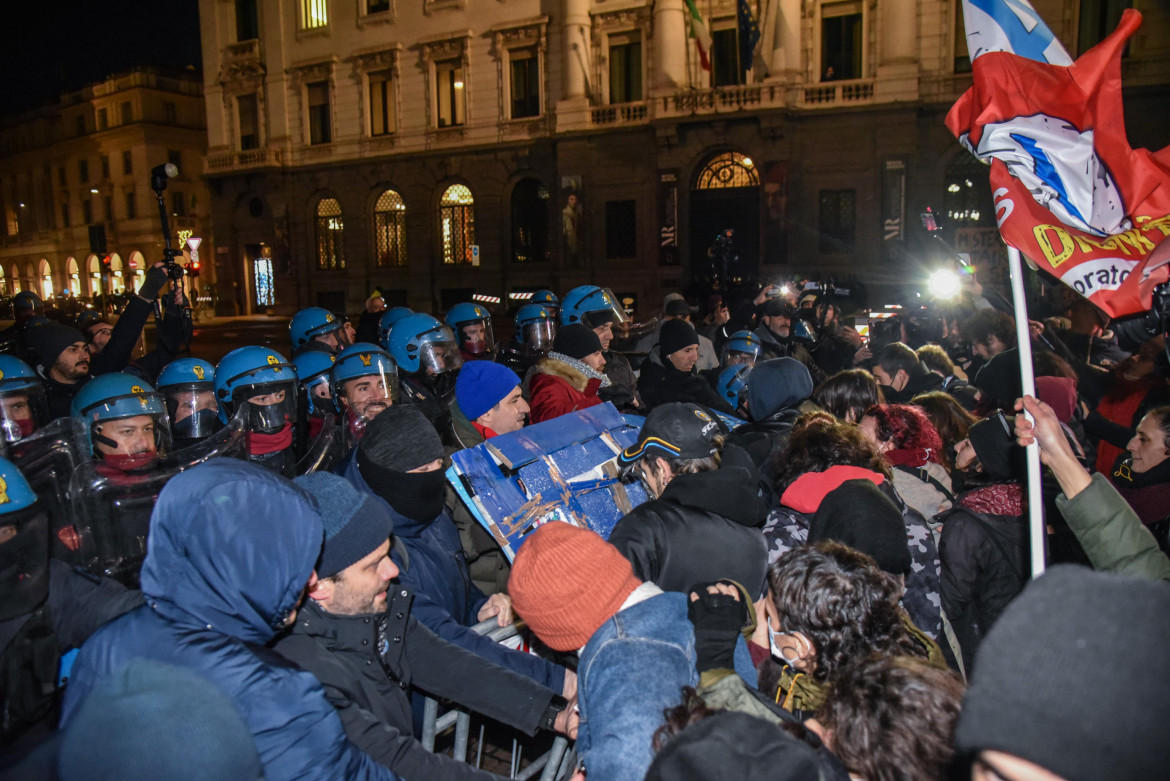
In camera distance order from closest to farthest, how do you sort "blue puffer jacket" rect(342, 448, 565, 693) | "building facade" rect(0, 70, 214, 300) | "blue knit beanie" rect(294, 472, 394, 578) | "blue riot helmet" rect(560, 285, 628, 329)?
"blue knit beanie" rect(294, 472, 394, 578), "blue puffer jacket" rect(342, 448, 565, 693), "blue riot helmet" rect(560, 285, 628, 329), "building facade" rect(0, 70, 214, 300)

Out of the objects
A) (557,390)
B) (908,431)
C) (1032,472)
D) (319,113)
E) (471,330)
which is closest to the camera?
(1032,472)

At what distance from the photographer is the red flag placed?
3.19 m

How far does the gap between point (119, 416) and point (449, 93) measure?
89.7 ft

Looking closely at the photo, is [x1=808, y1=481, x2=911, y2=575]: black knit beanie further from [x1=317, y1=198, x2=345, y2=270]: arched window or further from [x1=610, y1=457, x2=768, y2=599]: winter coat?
[x1=317, y1=198, x2=345, y2=270]: arched window

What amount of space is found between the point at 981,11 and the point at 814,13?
21808 mm

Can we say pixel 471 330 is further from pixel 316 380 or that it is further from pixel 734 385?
pixel 734 385

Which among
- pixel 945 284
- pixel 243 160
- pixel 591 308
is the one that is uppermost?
pixel 243 160

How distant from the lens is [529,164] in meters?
27.1

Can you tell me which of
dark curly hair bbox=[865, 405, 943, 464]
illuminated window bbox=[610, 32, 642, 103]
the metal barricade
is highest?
illuminated window bbox=[610, 32, 642, 103]

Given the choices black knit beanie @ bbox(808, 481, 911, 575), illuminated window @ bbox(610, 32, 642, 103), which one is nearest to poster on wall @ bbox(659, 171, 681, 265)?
illuminated window @ bbox(610, 32, 642, 103)

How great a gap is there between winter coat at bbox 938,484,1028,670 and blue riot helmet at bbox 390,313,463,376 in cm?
457

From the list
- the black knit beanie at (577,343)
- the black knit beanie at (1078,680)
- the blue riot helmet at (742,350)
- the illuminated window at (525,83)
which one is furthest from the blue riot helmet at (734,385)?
the illuminated window at (525,83)

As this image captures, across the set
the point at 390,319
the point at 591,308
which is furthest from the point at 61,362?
the point at 591,308

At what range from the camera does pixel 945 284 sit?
27.4 ft
